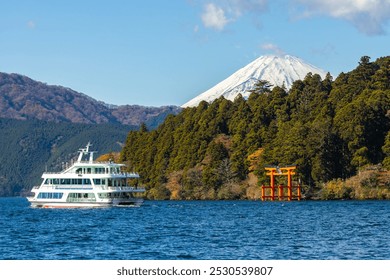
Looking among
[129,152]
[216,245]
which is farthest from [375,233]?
[129,152]

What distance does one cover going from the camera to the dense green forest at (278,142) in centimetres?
11494

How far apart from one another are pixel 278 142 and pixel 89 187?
129ft

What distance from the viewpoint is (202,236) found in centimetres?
5431

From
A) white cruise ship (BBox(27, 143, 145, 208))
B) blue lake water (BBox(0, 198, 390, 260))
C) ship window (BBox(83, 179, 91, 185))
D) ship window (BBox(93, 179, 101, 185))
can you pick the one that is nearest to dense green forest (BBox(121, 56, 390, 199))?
white cruise ship (BBox(27, 143, 145, 208))

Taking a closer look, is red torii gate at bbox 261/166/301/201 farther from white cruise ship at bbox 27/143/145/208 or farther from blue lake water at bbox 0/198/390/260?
blue lake water at bbox 0/198/390/260

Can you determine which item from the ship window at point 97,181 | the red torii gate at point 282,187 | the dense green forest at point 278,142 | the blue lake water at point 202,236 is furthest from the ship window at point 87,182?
the dense green forest at point 278,142

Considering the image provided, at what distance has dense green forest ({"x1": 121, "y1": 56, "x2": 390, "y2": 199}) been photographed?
115 meters

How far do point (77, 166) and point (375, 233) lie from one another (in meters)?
45.8

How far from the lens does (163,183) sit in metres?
141

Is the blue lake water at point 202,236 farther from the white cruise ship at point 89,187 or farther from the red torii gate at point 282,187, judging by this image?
the red torii gate at point 282,187

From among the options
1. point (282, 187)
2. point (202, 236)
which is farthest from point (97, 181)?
point (202, 236)

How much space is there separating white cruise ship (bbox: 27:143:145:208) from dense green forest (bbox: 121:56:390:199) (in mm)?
30385

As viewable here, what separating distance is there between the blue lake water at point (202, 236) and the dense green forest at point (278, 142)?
1396 inches

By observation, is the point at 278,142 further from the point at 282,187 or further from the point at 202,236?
the point at 202,236
